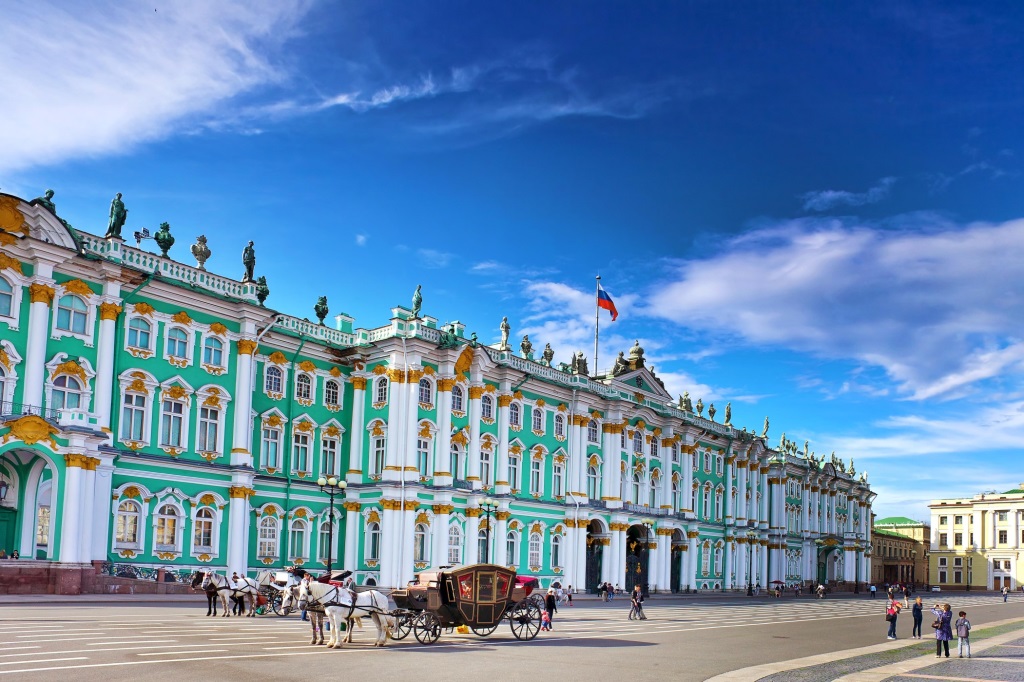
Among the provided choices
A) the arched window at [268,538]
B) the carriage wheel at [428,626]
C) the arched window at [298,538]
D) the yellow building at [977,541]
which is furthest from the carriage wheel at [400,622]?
the yellow building at [977,541]

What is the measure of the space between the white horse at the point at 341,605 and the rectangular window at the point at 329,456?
1245 inches

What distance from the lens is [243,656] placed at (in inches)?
906

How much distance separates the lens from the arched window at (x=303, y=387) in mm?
57000

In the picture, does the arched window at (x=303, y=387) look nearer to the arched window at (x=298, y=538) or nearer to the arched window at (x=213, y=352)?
the arched window at (x=213, y=352)

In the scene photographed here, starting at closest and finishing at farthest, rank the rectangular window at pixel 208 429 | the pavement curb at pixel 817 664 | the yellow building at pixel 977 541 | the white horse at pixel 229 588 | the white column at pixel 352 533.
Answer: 1. the pavement curb at pixel 817 664
2. the white horse at pixel 229 588
3. the rectangular window at pixel 208 429
4. the white column at pixel 352 533
5. the yellow building at pixel 977 541

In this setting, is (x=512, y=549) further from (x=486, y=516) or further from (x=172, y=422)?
(x=172, y=422)

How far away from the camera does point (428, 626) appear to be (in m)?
28.5

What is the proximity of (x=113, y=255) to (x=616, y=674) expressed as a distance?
3343cm

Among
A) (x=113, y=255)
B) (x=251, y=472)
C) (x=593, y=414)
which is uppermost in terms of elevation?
(x=113, y=255)

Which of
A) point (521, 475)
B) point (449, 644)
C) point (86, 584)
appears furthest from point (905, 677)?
point (521, 475)

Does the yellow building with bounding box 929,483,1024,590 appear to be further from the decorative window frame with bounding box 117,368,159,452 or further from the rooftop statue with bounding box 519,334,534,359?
the decorative window frame with bounding box 117,368,159,452

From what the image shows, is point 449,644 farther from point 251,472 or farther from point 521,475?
point 521,475

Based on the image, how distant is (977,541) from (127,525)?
5849 inches

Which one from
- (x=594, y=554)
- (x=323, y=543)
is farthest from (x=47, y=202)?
(x=594, y=554)
